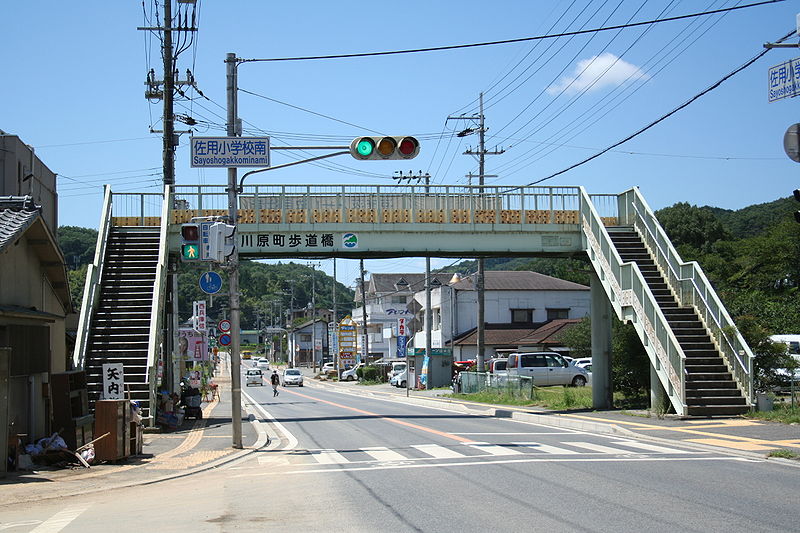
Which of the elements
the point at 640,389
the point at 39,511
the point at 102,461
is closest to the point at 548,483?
the point at 39,511

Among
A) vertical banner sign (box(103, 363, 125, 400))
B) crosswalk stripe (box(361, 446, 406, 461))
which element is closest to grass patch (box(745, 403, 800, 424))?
crosswalk stripe (box(361, 446, 406, 461))

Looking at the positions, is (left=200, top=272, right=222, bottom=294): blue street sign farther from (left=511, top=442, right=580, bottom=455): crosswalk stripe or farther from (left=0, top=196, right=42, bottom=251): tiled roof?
(left=511, top=442, right=580, bottom=455): crosswalk stripe

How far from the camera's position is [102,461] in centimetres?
1551

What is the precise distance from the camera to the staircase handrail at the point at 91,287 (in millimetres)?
22070

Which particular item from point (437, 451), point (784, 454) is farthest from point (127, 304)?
point (784, 454)

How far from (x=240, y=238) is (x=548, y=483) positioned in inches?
723

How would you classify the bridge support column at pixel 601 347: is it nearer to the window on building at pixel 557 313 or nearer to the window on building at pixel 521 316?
the window on building at pixel 521 316

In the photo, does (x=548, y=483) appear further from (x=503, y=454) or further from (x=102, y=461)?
(x=102, y=461)

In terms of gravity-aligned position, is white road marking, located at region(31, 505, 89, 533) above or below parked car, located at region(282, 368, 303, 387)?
above

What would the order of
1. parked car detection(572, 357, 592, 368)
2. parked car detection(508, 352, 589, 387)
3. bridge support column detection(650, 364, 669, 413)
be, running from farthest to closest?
parked car detection(572, 357, 592, 368)
parked car detection(508, 352, 589, 387)
bridge support column detection(650, 364, 669, 413)

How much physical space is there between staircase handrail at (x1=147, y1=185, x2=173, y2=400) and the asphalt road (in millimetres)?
5402

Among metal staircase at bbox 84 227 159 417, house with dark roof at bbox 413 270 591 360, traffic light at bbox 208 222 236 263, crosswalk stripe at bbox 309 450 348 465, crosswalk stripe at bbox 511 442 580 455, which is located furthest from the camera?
house with dark roof at bbox 413 270 591 360

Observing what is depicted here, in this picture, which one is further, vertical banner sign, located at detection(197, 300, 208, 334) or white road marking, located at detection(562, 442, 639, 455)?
vertical banner sign, located at detection(197, 300, 208, 334)

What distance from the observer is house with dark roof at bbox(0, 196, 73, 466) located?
14.3 meters
